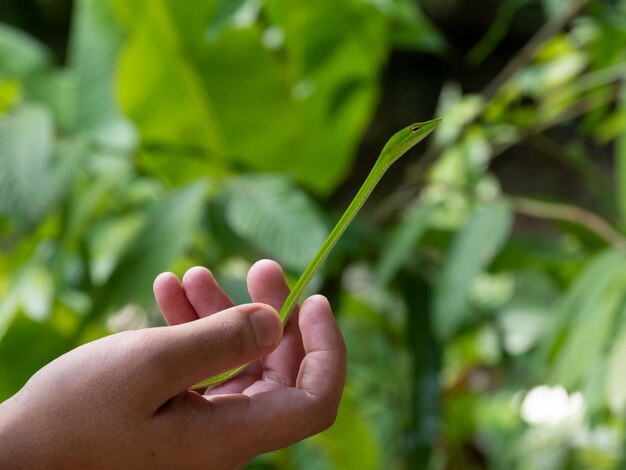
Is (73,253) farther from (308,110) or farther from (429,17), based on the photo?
(429,17)

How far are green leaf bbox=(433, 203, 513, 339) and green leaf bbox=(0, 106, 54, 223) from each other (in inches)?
11.2

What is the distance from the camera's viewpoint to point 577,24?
900mm

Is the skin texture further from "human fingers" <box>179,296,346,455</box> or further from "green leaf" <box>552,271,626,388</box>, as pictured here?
"green leaf" <box>552,271,626,388</box>

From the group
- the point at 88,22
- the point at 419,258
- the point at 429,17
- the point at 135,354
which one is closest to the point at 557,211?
the point at 419,258

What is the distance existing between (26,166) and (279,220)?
0.17 meters

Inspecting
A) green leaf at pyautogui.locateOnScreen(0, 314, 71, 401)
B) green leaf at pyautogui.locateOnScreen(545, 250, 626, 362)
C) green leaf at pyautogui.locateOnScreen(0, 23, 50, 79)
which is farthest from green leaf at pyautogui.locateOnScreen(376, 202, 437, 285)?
green leaf at pyautogui.locateOnScreen(0, 23, 50, 79)

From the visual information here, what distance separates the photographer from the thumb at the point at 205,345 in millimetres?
229

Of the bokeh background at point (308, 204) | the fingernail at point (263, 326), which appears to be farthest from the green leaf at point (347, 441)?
the fingernail at point (263, 326)

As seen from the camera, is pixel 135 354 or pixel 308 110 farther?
pixel 308 110

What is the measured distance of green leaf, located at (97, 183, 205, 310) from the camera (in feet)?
1.91

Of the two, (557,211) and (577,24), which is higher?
(577,24)

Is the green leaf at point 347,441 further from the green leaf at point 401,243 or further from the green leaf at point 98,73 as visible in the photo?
the green leaf at point 98,73

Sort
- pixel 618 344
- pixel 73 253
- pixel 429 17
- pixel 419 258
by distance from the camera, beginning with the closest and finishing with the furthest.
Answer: pixel 618 344 → pixel 73 253 → pixel 419 258 → pixel 429 17

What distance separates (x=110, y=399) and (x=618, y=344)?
1.09ft
